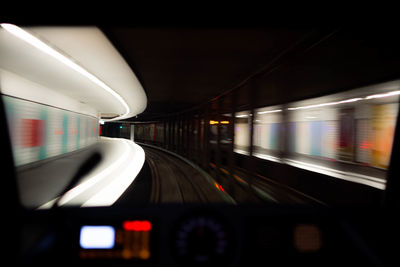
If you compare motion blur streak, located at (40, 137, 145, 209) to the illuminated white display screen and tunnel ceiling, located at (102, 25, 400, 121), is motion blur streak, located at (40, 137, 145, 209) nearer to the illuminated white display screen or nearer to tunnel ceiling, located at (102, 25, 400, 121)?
the illuminated white display screen

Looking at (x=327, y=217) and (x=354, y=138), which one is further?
(x=354, y=138)

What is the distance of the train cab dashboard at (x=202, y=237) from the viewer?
135 cm

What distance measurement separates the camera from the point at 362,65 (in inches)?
200

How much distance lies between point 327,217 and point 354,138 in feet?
25.9

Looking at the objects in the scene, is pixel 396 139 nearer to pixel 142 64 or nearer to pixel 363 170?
pixel 142 64

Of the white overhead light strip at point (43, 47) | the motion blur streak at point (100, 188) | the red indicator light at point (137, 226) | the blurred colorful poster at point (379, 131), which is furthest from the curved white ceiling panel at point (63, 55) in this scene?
the blurred colorful poster at point (379, 131)

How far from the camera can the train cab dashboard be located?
53.0 inches

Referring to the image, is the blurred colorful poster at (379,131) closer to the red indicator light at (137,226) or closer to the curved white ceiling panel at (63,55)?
the red indicator light at (137,226)

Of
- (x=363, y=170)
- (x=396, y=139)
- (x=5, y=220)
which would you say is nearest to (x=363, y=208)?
(x=396, y=139)

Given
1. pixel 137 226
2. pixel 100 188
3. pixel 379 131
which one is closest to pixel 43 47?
pixel 100 188

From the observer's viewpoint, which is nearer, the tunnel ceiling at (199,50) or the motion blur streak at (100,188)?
the motion blur streak at (100,188)

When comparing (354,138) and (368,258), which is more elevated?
(354,138)

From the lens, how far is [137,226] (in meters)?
1.38

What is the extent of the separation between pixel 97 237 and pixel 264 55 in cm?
439
